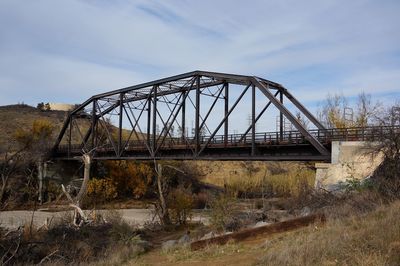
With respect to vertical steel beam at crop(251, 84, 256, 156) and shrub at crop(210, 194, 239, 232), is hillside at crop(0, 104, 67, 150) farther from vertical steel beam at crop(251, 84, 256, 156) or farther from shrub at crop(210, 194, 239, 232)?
shrub at crop(210, 194, 239, 232)

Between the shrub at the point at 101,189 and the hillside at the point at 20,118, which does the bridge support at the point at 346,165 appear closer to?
the shrub at the point at 101,189

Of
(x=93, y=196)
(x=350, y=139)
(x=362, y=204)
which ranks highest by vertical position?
(x=350, y=139)

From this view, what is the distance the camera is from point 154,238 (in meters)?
27.6

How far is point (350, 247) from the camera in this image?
32.3ft

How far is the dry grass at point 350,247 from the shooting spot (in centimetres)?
895

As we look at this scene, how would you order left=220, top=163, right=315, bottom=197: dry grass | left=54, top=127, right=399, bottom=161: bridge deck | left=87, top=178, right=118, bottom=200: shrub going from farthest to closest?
left=87, top=178, right=118, bottom=200: shrub, left=220, top=163, right=315, bottom=197: dry grass, left=54, top=127, right=399, bottom=161: bridge deck

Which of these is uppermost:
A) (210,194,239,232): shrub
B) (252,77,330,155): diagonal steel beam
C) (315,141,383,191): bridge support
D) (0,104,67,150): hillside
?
(0,104,67,150): hillside

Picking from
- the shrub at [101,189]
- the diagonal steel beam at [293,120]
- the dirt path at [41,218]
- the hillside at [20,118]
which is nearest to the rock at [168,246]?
the dirt path at [41,218]

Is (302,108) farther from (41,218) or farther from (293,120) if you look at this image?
(41,218)

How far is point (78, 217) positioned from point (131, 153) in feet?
103

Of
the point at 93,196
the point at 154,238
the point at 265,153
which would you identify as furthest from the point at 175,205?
the point at 93,196

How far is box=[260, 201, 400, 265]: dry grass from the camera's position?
895 cm

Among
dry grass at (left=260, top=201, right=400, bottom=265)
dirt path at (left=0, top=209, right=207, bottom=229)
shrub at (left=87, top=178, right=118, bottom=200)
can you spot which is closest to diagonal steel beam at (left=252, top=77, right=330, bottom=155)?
dirt path at (left=0, top=209, right=207, bottom=229)

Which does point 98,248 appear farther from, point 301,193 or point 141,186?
point 141,186
